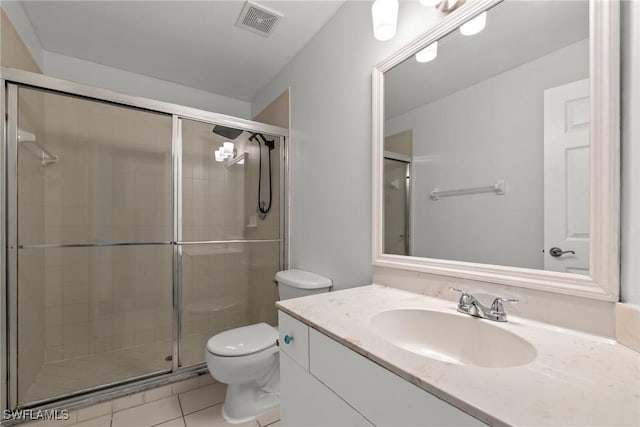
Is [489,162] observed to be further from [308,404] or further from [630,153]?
[308,404]

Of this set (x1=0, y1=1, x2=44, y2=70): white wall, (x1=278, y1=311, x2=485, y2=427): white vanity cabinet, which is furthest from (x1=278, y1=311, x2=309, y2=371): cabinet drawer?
(x1=0, y1=1, x2=44, y2=70): white wall

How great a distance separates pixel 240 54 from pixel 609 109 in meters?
2.13

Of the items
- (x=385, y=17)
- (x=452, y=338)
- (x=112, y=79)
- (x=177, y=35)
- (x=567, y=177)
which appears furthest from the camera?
(x=112, y=79)

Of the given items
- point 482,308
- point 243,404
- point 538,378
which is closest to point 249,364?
point 243,404

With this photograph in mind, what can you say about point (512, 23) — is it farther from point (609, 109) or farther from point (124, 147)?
point (124, 147)

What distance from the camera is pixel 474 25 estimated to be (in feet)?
3.26

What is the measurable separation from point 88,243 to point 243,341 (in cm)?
120

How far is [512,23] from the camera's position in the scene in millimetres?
899

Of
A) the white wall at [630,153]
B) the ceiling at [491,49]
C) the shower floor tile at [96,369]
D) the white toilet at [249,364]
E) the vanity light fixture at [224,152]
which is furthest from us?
the vanity light fixture at [224,152]

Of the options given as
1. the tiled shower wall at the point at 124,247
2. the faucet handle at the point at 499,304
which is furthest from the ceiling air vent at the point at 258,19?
the faucet handle at the point at 499,304

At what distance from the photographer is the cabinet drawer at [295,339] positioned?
87 centimetres

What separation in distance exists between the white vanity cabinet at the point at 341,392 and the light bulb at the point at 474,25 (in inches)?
45.6

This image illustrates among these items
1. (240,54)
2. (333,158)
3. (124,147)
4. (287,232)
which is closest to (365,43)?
(333,158)

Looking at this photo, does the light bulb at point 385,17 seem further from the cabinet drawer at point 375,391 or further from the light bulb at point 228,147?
the light bulb at point 228,147
